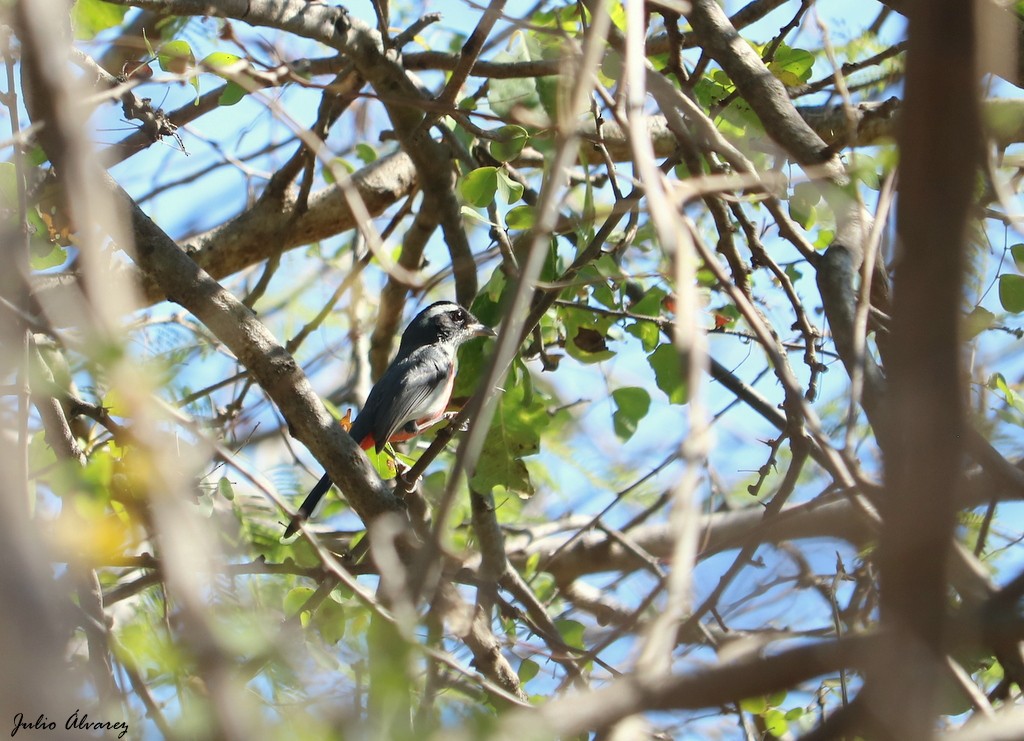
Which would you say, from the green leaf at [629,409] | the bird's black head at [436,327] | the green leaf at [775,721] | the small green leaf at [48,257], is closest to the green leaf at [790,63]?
Result: the green leaf at [629,409]

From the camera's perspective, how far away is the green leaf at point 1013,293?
3.06 m

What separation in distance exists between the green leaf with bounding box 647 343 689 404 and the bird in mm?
1578

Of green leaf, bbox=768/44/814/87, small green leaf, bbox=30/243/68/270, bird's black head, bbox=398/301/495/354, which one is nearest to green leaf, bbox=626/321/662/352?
green leaf, bbox=768/44/814/87

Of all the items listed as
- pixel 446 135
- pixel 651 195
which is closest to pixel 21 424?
pixel 651 195

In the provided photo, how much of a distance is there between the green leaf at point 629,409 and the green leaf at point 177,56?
201 centimetres

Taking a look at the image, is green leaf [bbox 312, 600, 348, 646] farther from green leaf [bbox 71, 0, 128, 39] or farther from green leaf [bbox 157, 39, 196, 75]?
green leaf [bbox 71, 0, 128, 39]

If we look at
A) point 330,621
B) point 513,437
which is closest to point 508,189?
point 513,437

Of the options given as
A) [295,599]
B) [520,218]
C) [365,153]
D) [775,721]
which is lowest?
[775,721]

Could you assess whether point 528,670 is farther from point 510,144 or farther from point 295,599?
point 510,144

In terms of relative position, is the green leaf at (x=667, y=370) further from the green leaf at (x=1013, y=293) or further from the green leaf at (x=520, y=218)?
the green leaf at (x=1013, y=293)

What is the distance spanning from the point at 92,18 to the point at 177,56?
1.69ft

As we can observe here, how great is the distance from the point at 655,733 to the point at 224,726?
172 cm

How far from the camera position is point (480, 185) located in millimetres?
3287

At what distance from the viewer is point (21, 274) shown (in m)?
1.82
